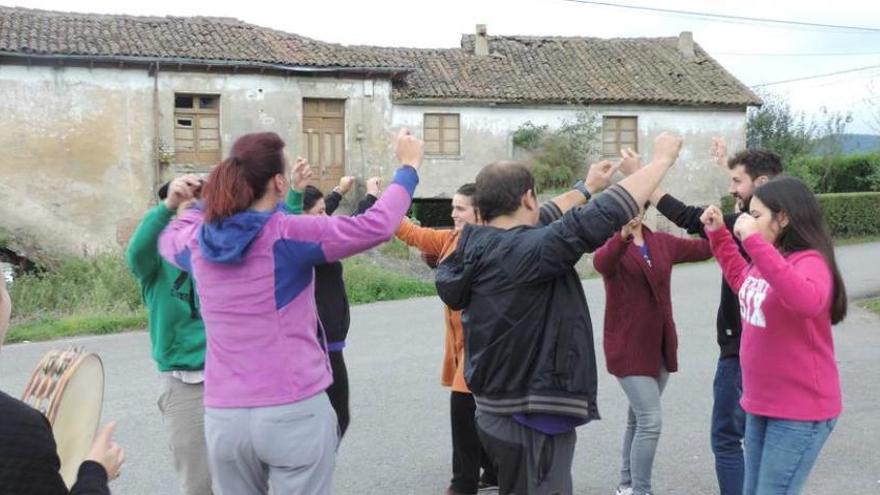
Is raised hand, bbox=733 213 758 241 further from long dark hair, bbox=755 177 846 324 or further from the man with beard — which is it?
the man with beard

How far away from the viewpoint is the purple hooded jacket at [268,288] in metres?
2.95

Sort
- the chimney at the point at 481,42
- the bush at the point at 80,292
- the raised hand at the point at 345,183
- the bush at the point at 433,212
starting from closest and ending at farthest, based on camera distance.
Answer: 1. the raised hand at the point at 345,183
2. the bush at the point at 80,292
3. the bush at the point at 433,212
4. the chimney at the point at 481,42

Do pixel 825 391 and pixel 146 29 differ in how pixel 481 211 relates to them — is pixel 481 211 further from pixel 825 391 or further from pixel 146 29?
pixel 146 29

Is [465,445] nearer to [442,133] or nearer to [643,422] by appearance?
[643,422]

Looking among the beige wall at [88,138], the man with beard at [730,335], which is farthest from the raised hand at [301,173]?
the beige wall at [88,138]

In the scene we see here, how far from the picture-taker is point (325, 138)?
84.8 ft

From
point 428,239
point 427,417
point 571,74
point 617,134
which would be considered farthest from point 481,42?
point 428,239

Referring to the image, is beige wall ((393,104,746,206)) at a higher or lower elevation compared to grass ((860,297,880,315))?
higher

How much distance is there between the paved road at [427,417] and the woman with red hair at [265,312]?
2340mm

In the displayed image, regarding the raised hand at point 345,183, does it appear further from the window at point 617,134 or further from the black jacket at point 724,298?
the window at point 617,134

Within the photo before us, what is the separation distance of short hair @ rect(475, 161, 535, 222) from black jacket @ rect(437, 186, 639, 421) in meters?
0.09

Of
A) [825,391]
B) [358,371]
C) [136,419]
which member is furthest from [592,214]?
[358,371]

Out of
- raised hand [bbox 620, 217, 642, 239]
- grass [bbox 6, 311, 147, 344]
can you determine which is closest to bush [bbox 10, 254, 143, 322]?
grass [bbox 6, 311, 147, 344]

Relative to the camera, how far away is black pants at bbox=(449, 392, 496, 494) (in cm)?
494
